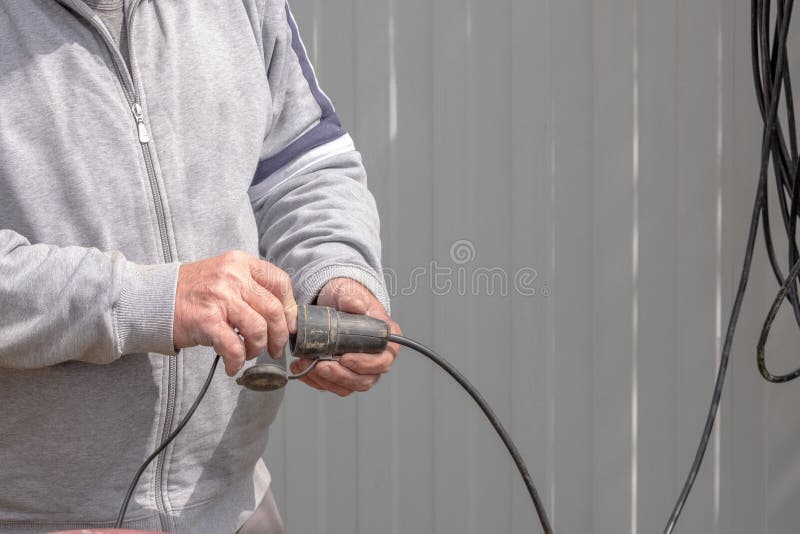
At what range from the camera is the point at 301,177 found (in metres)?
1.16

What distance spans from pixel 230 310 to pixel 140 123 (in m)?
0.28

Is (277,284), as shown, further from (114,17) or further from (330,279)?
(114,17)

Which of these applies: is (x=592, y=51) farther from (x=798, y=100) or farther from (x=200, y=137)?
(x=200, y=137)

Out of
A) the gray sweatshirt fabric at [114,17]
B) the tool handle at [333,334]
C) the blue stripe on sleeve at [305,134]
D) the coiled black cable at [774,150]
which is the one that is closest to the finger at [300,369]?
the tool handle at [333,334]

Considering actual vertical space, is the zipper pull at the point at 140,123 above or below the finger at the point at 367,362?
above

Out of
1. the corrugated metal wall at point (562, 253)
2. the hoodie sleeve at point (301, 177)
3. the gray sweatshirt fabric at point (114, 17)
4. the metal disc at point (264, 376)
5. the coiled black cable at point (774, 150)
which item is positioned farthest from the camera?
the corrugated metal wall at point (562, 253)

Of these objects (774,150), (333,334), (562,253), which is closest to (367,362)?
(333,334)

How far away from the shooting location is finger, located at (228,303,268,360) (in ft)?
2.72

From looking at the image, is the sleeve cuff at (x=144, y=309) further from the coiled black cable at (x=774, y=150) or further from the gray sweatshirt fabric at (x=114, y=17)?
the coiled black cable at (x=774, y=150)

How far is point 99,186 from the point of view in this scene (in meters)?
0.93

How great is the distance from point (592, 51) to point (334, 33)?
0.60 meters

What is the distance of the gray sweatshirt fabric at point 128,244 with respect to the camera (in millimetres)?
839

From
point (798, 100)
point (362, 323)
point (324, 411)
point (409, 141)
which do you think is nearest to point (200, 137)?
point (362, 323)

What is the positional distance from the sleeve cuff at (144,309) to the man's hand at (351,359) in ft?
0.65
